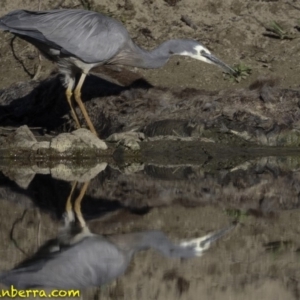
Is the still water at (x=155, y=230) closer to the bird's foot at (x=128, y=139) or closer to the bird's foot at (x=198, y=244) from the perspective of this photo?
the bird's foot at (x=198, y=244)

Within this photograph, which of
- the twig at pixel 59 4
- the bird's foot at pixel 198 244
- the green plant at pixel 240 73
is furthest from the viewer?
the twig at pixel 59 4

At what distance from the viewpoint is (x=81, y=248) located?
7.81 meters

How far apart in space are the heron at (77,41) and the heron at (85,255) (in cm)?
476

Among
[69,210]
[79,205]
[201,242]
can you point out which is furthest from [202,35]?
[201,242]

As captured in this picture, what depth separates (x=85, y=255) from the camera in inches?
302

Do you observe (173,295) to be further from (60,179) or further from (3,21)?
(3,21)

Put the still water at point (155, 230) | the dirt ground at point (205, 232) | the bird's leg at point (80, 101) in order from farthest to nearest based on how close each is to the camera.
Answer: the bird's leg at point (80, 101) < the still water at point (155, 230) < the dirt ground at point (205, 232)

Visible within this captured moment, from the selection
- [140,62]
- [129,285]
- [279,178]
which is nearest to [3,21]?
[140,62]

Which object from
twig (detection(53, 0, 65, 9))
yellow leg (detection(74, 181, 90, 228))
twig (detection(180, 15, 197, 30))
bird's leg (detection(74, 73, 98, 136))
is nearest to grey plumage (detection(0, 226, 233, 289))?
yellow leg (detection(74, 181, 90, 228))

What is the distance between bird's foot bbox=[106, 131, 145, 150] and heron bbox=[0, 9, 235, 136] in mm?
286

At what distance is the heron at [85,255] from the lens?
23.3ft

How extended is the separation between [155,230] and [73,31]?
5355mm

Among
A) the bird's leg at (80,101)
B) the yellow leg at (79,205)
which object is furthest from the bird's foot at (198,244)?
the bird's leg at (80,101)

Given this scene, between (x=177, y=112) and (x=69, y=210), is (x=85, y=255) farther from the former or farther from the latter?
(x=177, y=112)
